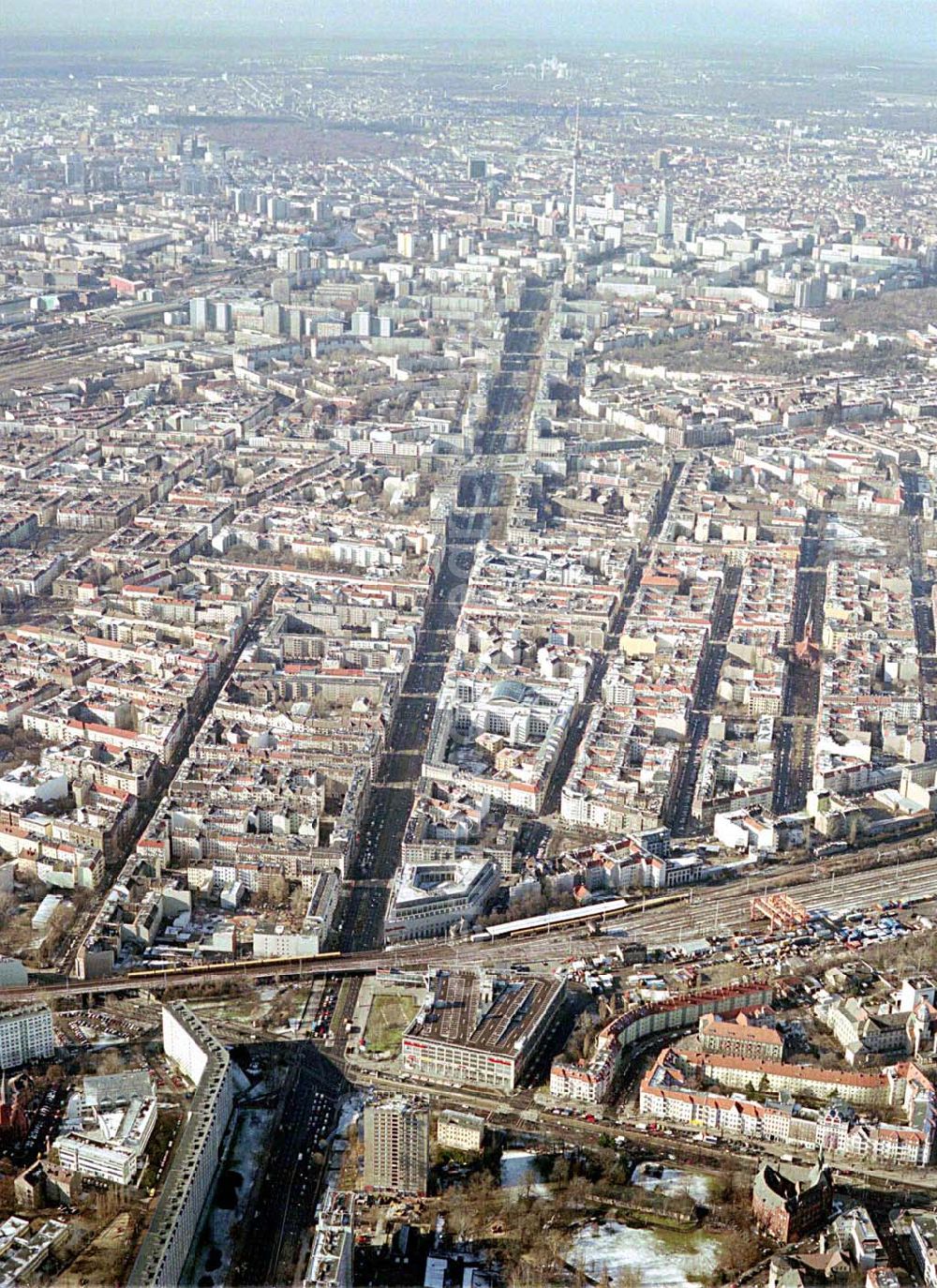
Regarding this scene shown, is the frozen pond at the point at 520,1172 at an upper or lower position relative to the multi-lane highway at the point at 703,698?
upper

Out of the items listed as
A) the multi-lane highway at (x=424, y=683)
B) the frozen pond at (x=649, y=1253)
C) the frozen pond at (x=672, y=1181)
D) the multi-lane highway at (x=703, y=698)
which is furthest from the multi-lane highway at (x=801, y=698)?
the frozen pond at (x=649, y=1253)

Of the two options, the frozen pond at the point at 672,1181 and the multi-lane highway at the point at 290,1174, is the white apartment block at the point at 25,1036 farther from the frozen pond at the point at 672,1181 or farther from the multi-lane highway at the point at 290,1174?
the frozen pond at the point at 672,1181

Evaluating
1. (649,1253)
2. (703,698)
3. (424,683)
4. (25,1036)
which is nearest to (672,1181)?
(649,1253)

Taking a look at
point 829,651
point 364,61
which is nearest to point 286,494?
point 829,651

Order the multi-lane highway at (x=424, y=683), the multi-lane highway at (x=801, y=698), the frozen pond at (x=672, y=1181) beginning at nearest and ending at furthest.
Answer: the frozen pond at (x=672, y=1181) → the multi-lane highway at (x=424, y=683) → the multi-lane highway at (x=801, y=698)

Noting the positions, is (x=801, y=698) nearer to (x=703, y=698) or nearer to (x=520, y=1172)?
(x=703, y=698)

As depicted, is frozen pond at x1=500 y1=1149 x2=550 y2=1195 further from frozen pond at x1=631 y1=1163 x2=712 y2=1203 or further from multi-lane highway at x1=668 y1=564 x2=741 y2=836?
multi-lane highway at x1=668 y1=564 x2=741 y2=836
